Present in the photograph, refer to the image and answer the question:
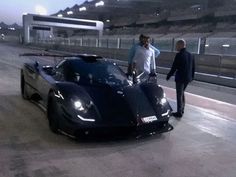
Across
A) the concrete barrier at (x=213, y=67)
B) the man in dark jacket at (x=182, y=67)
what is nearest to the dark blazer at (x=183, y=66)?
the man in dark jacket at (x=182, y=67)

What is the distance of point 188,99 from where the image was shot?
34.2ft

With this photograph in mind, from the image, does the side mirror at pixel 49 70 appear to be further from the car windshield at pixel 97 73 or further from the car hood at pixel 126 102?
the car hood at pixel 126 102

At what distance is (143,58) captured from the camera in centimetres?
807

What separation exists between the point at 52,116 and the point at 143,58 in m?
2.80

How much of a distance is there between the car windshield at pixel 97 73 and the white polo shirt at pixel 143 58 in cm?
112

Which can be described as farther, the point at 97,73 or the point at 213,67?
the point at 213,67

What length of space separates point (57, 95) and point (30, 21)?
59.9m

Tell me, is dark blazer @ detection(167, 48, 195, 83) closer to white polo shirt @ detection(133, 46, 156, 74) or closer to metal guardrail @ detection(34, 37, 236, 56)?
white polo shirt @ detection(133, 46, 156, 74)

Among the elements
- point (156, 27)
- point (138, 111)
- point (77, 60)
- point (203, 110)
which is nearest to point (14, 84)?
point (77, 60)

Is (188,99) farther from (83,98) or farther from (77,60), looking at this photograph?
(83,98)

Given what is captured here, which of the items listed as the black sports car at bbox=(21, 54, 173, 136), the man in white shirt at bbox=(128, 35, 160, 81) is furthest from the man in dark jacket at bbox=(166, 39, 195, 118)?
the black sports car at bbox=(21, 54, 173, 136)

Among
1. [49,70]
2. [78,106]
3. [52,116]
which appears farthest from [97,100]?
[49,70]

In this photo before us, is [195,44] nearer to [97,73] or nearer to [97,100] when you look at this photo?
[97,73]

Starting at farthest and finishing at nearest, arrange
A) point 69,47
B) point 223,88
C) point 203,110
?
1. point 69,47
2. point 223,88
3. point 203,110
